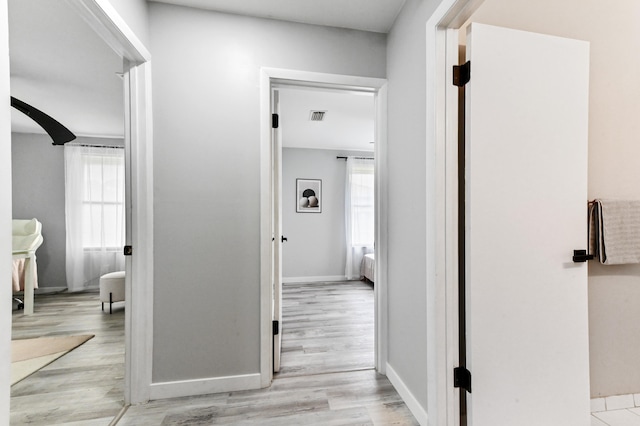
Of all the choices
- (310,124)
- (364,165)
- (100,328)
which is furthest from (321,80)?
(364,165)

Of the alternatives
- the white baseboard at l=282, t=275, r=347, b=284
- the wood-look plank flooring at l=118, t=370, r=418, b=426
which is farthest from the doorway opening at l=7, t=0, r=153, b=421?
the white baseboard at l=282, t=275, r=347, b=284

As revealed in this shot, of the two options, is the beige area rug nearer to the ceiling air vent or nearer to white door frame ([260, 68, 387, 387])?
white door frame ([260, 68, 387, 387])

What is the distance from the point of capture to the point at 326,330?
2770 mm

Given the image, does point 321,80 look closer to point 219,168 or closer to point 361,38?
point 361,38

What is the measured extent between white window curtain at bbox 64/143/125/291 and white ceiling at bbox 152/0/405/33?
3.06 m

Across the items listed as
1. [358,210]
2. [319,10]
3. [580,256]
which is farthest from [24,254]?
[358,210]

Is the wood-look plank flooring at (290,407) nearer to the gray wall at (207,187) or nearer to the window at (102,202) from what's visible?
the gray wall at (207,187)

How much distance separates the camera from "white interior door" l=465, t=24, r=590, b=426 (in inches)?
49.9

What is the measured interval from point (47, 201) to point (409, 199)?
4.18 m

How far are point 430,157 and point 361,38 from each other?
3.84ft

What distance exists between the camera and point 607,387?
157 centimetres

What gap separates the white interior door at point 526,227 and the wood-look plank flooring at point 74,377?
2099mm

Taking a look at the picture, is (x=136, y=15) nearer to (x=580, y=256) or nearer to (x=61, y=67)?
(x=61, y=67)

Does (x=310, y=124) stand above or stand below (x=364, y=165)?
above
